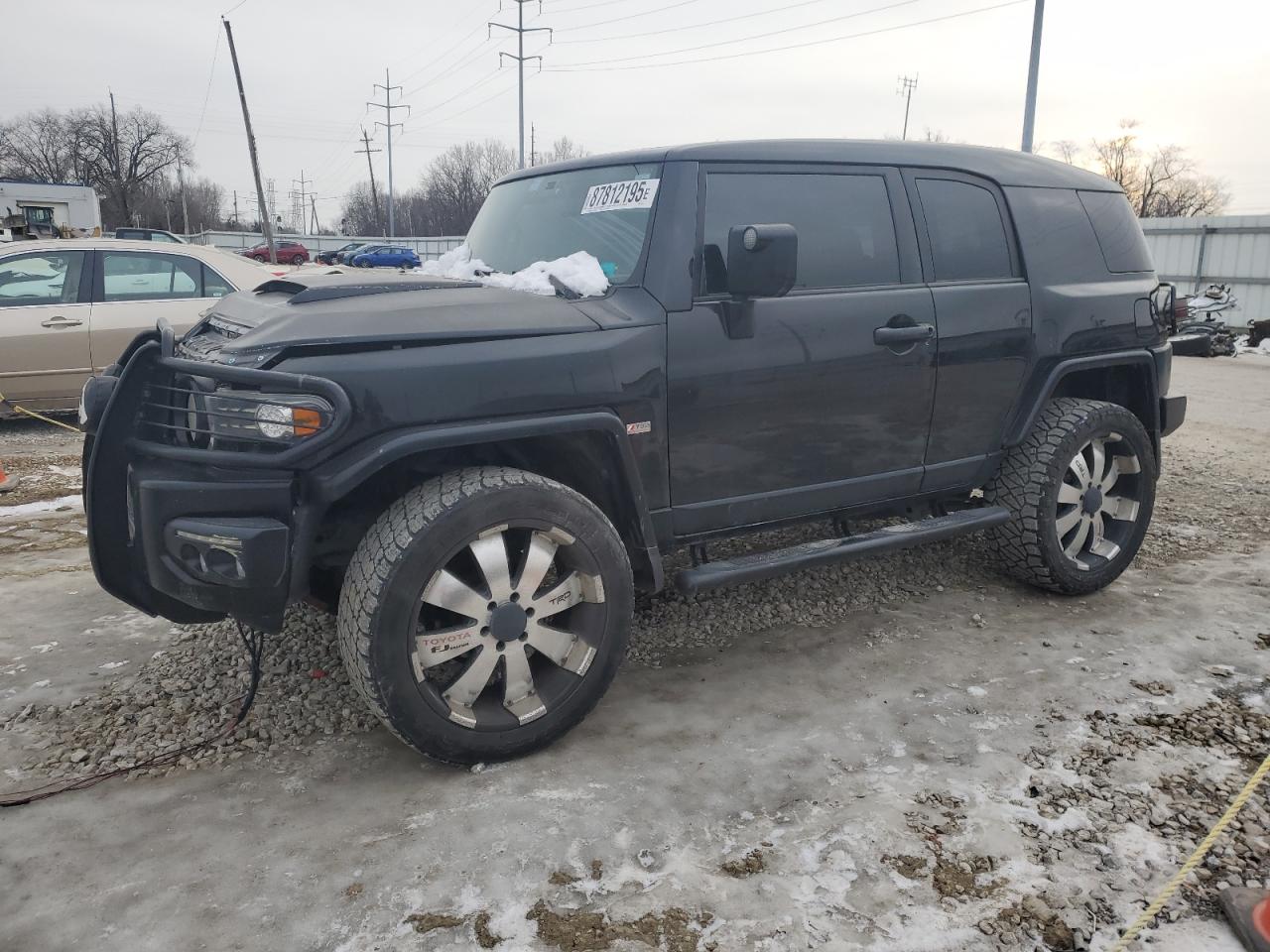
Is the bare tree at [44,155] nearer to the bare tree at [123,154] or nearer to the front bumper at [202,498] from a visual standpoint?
the bare tree at [123,154]

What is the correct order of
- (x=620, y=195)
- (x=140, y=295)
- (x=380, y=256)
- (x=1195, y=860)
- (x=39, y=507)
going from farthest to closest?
(x=380, y=256), (x=140, y=295), (x=39, y=507), (x=620, y=195), (x=1195, y=860)

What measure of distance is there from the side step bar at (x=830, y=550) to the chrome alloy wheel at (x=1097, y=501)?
1.33ft

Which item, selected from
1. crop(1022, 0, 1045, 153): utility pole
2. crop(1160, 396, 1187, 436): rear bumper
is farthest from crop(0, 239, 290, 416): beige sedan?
crop(1022, 0, 1045, 153): utility pole

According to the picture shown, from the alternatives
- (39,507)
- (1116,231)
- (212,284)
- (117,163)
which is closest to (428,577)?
(1116,231)

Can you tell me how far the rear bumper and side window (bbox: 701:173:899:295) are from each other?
6.54 feet

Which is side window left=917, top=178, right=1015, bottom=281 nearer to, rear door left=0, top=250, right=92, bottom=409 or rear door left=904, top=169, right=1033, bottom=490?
rear door left=904, top=169, right=1033, bottom=490

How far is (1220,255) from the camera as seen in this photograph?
65.4ft

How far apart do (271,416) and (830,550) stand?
7.05 feet

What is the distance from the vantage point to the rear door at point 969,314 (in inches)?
155

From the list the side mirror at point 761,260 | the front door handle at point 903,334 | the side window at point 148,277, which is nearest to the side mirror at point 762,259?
the side mirror at point 761,260

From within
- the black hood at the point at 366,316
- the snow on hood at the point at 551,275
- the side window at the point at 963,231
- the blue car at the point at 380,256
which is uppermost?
the blue car at the point at 380,256

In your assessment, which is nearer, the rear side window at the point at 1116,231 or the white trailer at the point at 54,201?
the rear side window at the point at 1116,231

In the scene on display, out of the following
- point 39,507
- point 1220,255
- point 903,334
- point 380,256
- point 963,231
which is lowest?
point 39,507

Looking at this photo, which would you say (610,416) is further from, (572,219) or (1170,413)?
(1170,413)
